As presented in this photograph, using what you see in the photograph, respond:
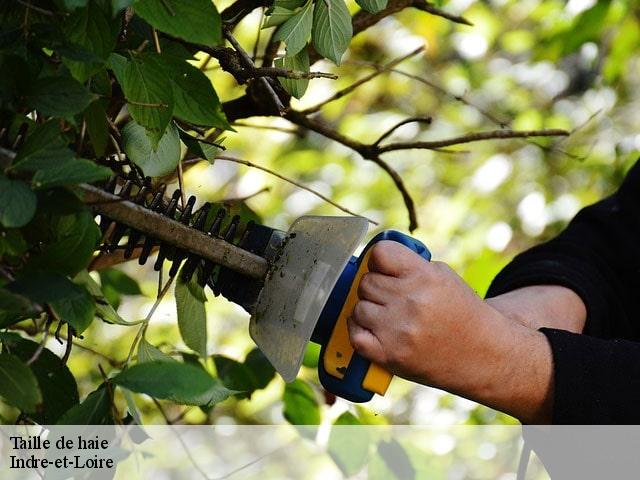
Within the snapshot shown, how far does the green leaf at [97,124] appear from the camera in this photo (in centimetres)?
55

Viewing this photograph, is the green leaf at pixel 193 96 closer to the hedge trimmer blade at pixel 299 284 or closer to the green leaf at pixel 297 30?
the green leaf at pixel 297 30

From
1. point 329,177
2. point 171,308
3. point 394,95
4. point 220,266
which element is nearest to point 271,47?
point 220,266

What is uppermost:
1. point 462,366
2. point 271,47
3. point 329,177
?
point 329,177

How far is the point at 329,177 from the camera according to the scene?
7.50 ft

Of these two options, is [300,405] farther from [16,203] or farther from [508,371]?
[16,203]

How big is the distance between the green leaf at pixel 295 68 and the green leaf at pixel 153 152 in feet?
0.31

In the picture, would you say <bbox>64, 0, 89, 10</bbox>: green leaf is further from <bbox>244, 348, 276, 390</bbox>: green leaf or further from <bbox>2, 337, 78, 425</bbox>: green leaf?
<bbox>244, 348, 276, 390</bbox>: green leaf

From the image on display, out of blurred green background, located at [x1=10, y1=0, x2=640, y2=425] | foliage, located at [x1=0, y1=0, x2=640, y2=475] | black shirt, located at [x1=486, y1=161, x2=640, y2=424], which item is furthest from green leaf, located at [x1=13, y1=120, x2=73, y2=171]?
blurred green background, located at [x1=10, y1=0, x2=640, y2=425]

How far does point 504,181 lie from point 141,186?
1.84 meters

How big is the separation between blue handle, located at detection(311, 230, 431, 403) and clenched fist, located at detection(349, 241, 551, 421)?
2cm

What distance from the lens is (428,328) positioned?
0.71 metres

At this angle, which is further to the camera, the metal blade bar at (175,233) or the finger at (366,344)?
the finger at (366,344)

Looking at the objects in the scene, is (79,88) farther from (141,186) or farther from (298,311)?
(298,311)

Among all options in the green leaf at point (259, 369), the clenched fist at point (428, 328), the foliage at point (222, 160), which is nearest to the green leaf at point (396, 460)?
the foliage at point (222, 160)
